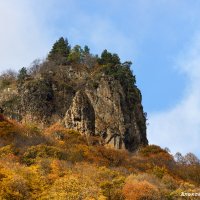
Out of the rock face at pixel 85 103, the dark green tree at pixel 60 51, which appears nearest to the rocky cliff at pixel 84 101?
the rock face at pixel 85 103

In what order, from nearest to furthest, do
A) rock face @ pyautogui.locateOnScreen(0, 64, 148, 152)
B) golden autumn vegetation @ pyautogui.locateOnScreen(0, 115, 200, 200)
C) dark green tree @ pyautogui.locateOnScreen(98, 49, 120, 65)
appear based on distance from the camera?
golden autumn vegetation @ pyautogui.locateOnScreen(0, 115, 200, 200), rock face @ pyautogui.locateOnScreen(0, 64, 148, 152), dark green tree @ pyautogui.locateOnScreen(98, 49, 120, 65)

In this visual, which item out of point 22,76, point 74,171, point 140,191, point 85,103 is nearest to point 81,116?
point 85,103

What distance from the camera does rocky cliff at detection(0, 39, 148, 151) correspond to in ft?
219

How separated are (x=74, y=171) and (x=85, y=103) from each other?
Result: 30.0m

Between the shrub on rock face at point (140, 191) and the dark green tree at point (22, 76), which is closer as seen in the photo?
the shrub on rock face at point (140, 191)

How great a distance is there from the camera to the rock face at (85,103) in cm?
6675

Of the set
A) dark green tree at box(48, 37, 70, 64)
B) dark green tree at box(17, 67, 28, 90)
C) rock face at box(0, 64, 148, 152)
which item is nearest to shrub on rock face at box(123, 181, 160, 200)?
rock face at box(0, 64, 148, 152)

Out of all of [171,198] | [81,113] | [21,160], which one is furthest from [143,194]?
[81,113]

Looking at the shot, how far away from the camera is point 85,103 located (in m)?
67.9

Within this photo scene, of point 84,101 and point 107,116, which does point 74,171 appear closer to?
point 107,116

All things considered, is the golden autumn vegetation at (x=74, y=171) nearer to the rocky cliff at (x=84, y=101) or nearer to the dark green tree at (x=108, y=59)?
the rocky cliff at (x=84, y=101)

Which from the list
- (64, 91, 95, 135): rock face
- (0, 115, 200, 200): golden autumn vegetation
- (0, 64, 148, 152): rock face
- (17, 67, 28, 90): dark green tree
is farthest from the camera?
(17, 67, 28, 90): dark green tree

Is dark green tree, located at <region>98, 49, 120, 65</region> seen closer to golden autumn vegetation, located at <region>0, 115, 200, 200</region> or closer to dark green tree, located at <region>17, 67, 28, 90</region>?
dark green tree, located at <region>17, 67, 28, 90</region>

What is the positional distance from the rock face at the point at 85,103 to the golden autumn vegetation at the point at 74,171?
2.78 m
